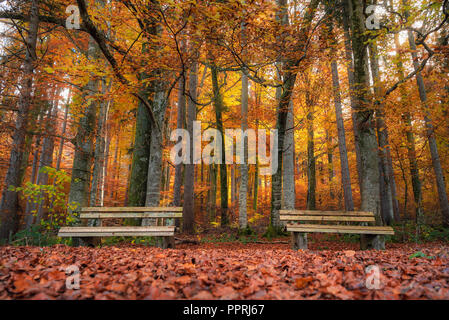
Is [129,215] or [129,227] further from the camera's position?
[129,215]

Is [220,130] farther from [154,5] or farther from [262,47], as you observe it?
[154,5]

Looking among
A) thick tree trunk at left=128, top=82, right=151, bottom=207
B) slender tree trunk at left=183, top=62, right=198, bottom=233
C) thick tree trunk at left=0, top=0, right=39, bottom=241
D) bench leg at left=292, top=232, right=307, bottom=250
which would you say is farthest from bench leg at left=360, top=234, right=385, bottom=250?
thick tree trunk at left=0, top=0, right=39, bottom=241

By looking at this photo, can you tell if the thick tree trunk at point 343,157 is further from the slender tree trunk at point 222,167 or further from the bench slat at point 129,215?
the bench slat at point 129,215

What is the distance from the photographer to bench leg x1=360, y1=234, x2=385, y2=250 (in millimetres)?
4188

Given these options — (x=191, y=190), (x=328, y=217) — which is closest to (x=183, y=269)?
(x=328, y=217)

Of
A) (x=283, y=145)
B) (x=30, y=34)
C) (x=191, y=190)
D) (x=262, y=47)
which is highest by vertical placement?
(x=30, y=34)

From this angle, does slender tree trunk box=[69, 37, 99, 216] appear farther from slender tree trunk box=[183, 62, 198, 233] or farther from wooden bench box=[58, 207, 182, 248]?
slender tree trunk box=[183, 62, 198, 233]

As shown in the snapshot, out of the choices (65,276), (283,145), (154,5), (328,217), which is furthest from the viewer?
(283,145)

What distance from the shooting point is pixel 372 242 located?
4207 millimetres

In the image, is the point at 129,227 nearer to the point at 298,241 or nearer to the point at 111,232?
the point at 111,232

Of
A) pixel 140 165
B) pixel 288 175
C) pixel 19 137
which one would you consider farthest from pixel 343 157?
pixel 19 137
